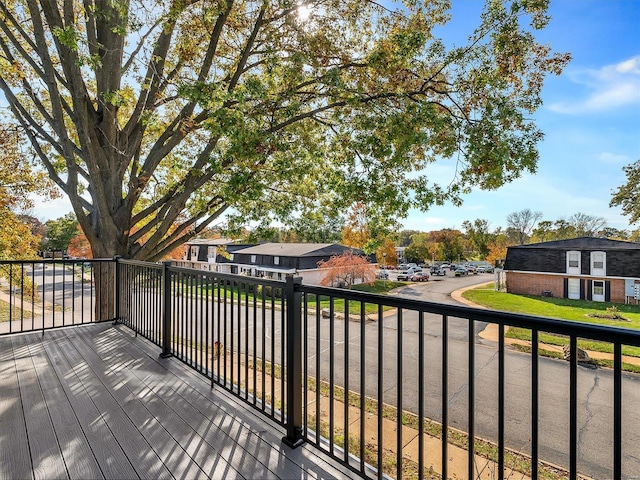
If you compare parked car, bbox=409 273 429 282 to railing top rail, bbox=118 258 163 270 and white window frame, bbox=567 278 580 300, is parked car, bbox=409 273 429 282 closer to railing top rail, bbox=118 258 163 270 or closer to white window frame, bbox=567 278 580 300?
white window frame, bbox=567 278 580 300

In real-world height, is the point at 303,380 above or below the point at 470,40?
below

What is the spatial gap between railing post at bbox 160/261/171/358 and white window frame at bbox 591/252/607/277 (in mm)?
21672

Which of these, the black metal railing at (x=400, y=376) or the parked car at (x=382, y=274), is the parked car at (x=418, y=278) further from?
the black metal railing at (x=400, y=376)

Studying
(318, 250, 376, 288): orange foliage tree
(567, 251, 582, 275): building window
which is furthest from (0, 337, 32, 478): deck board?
(567, 251, 582, 275): building window

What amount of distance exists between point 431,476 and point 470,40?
6.93 metres

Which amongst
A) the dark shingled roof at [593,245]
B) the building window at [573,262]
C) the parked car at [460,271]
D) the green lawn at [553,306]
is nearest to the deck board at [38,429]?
the green lawn at [553,306]

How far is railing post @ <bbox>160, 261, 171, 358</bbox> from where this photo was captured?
3070mm

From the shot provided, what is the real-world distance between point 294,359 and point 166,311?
5.93ft

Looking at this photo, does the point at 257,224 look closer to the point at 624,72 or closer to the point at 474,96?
the point at 474,96

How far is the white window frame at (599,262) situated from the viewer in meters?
17.8

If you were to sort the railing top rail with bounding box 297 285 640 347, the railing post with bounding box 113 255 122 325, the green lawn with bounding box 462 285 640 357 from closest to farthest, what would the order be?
1. the railing top rail with bounding box 297 285 640 347
2. the railing post with bounding box 113 255 122 325
3. the green lawn with bounding box 462 285 640 357

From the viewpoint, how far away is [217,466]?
1.62 meters

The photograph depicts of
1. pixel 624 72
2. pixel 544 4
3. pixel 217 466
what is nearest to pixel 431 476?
pixel 217 466

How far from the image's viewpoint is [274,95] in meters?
5.68
